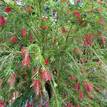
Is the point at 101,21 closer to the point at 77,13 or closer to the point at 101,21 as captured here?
the point at 101,21

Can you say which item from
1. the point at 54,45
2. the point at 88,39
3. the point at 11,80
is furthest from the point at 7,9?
the point at 88,39

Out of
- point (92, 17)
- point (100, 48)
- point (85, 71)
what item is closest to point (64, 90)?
point (85, 71)

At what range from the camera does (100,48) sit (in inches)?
156

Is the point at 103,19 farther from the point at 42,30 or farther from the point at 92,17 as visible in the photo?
the point at 42,30

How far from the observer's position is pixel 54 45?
3627mm

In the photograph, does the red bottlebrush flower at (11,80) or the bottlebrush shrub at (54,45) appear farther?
the bottlebrush shrub at (54,45)

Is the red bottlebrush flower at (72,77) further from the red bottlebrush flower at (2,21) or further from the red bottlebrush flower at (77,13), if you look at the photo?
the red bottlebrush flower at (2,21)

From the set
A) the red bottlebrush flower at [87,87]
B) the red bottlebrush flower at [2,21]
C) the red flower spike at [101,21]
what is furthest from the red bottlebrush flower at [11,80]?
the red flower spike at [101,21]

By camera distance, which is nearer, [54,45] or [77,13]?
[77,13]

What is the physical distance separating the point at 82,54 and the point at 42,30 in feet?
1.70

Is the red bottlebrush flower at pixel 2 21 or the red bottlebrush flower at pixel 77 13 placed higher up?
the red bottlebrush flower at pixel 77 13

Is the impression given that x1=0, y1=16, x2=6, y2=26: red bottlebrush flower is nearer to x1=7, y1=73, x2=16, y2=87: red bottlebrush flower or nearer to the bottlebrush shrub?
the bottlebrush shrub

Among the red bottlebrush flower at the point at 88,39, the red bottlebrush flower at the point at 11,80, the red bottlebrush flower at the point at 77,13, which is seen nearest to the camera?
the red bottlebrush flower at the point at 11,80

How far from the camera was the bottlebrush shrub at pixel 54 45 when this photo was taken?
11.4 ft
